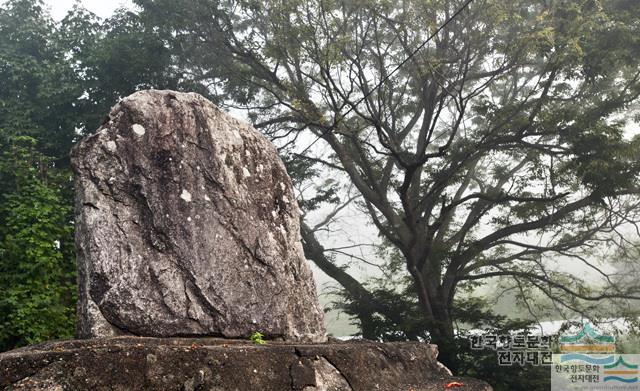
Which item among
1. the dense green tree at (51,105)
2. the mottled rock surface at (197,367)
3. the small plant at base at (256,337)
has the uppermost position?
the dense green tree at (51,105)

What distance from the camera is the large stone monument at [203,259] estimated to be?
12.0 feet

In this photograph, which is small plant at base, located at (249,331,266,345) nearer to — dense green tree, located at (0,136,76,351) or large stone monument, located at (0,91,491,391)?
large stone monument, located at (0,91,491,391)

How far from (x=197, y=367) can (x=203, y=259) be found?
131 centimetres

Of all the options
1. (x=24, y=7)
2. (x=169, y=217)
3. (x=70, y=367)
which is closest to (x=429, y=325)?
(x=169, y=217)

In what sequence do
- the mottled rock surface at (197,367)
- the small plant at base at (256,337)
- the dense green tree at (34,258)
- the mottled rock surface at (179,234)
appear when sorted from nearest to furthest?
the mottled rock surface at (197,367) → the mottled rock surface at (179,234) → the small plant at base at (256,337) → the dense green tree at (34,258)

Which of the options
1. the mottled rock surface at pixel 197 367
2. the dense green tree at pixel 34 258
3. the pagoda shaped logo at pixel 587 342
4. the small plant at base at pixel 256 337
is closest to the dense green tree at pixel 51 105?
the dense green tree at pixel 34 258

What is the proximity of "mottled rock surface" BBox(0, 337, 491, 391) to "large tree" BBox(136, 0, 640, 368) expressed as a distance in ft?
15.0

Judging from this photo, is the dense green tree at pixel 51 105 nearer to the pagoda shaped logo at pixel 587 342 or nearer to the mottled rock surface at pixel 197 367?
the mottled rock surface at pixel 197 367

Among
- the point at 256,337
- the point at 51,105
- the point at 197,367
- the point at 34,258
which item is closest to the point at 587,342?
the point at 256,337

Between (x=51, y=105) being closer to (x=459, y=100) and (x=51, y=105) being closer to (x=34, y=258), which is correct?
(x=34, y=258)

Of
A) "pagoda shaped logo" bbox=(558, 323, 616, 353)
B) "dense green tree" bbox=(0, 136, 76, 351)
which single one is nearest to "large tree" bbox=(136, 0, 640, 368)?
"pagoda shaped logo" bbox=(558, 323, 616, 353)

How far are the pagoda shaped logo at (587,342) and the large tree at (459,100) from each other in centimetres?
71

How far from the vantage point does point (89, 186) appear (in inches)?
164

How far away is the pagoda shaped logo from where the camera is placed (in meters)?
10.5
